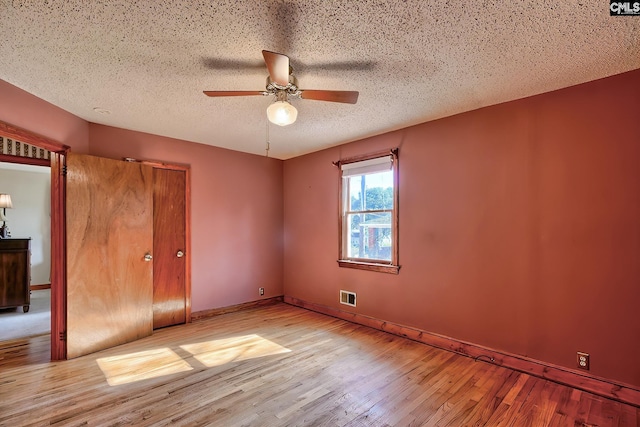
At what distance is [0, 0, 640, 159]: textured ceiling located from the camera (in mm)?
1642

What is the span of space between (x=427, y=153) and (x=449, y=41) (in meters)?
1.62

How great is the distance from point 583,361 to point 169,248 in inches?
177

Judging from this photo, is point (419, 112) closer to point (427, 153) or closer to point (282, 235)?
point (427, 153)

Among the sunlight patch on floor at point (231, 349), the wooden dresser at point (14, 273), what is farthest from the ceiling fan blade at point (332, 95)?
the wooden dresser at point (14, 273)

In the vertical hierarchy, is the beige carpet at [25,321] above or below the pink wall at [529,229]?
below

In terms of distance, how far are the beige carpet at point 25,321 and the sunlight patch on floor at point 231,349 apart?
6.97 ft

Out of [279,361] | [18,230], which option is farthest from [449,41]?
[18,230]

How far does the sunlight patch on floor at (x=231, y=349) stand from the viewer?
2954 millimetres

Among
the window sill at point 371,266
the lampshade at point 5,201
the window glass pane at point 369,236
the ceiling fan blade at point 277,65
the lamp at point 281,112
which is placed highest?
the ceiling fan blade at point 277,65

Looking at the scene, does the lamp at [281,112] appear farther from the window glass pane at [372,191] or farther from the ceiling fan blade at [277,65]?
the window glass pane at [372,191]

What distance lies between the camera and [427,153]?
342cm

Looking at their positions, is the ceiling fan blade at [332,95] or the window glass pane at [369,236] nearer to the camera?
the ceiling fan blade at [332,95]

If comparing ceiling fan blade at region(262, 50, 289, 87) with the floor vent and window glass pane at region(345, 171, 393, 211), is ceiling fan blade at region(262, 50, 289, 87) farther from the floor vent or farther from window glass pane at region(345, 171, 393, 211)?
the floor vent

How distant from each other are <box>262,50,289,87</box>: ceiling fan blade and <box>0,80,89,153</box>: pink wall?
228 centimetres
